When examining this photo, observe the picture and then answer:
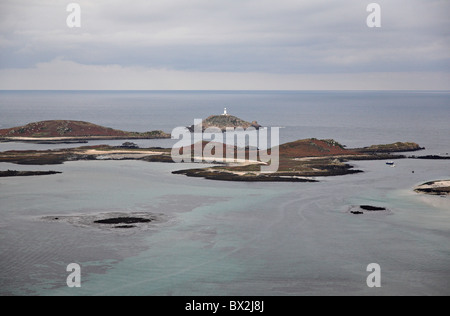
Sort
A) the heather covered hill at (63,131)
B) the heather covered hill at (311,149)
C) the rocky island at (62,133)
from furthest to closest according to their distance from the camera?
the heather covered hill at (63,131) → the rocky island at (62,133) → the heather covered hill at (311,149)

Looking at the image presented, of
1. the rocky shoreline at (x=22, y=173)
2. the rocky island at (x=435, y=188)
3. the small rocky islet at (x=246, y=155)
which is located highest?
the small rocky islet at (x=246, y=155)

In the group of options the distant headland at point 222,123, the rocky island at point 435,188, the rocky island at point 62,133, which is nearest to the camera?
the rocky island at point 435,188

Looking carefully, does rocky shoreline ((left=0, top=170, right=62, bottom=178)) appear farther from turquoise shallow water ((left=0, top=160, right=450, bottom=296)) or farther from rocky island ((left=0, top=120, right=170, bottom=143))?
rocky island ((left=0, top=120, right=170, bottom=143))

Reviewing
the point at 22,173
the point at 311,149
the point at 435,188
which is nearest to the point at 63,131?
the point at 22,173

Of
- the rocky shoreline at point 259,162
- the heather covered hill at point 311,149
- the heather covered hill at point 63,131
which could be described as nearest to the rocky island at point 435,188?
the rocky shoreline at point 259,162

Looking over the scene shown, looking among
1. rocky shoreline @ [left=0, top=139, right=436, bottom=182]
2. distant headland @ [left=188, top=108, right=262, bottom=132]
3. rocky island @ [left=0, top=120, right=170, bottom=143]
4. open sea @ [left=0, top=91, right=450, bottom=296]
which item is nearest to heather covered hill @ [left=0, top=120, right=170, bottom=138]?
rocky island @ [left=0, top=120, right=170, bottom=143]

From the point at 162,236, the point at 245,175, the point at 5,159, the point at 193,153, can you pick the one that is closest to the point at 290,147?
the point at 193,153

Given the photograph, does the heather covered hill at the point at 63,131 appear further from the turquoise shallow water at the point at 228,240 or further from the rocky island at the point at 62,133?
the turquoise shallow water at the point at 228,240

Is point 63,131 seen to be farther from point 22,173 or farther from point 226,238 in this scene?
point 226,238
